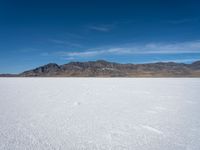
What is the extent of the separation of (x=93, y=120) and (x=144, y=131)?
3.89 ft

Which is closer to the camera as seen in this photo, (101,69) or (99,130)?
(99,130)

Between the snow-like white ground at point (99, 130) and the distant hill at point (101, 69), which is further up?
the distant hill at point (101, 69)

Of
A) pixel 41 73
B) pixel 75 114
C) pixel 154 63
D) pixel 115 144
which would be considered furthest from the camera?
pixel 154 63

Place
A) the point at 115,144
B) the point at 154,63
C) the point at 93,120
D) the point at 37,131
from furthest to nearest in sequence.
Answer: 1. the point at 154,63
2. the point at 93,120
3. the point at 37,131
4. the point at 115,144

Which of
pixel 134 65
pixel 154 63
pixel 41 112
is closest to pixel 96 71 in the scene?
pixel 134 65

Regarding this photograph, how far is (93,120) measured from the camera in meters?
3.98

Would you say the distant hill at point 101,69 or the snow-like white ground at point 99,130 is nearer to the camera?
the snow-like white ground at point 99,130

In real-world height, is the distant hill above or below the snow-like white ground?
above

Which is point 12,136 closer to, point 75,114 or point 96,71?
point 75,114

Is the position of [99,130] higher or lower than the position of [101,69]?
lower

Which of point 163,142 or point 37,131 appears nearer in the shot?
point 163,142

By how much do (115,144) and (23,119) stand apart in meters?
2.31

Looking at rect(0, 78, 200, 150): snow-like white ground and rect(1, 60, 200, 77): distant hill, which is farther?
rect(1, 60, 200, 77): distant hill

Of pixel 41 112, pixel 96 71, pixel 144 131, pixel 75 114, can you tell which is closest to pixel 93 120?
pixel 75 114
